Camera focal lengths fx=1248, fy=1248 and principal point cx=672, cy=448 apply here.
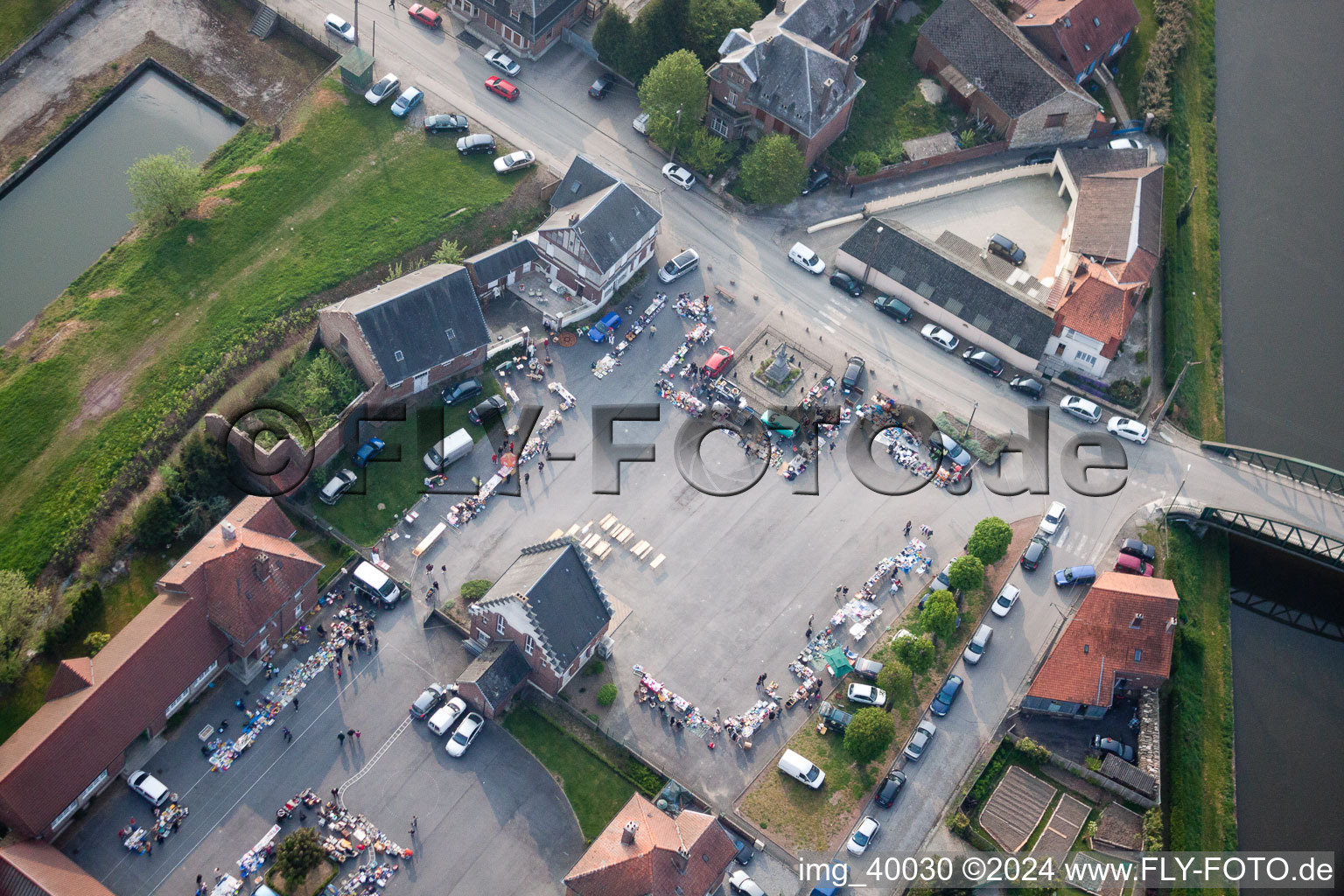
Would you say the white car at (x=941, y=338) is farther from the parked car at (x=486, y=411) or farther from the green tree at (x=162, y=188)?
the green tree at (x=162, y=188)

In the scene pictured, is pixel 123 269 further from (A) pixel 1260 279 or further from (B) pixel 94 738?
(A) pixel 1260 279

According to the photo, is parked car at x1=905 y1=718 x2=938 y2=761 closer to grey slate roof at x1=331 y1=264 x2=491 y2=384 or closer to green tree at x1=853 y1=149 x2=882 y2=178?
grey slate roof at x1=331 y1=264 x2=491 y2=384

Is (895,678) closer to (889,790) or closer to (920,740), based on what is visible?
(920,740)

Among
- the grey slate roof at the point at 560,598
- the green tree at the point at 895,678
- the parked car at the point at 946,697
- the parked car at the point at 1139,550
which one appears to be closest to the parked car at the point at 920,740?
the parked car at the point at 946,697

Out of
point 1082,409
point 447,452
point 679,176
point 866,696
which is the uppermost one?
point 1082,409

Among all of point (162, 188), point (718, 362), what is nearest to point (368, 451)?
point (718, 362)

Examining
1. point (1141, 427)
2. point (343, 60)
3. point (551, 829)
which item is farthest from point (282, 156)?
point (1141, 427)
